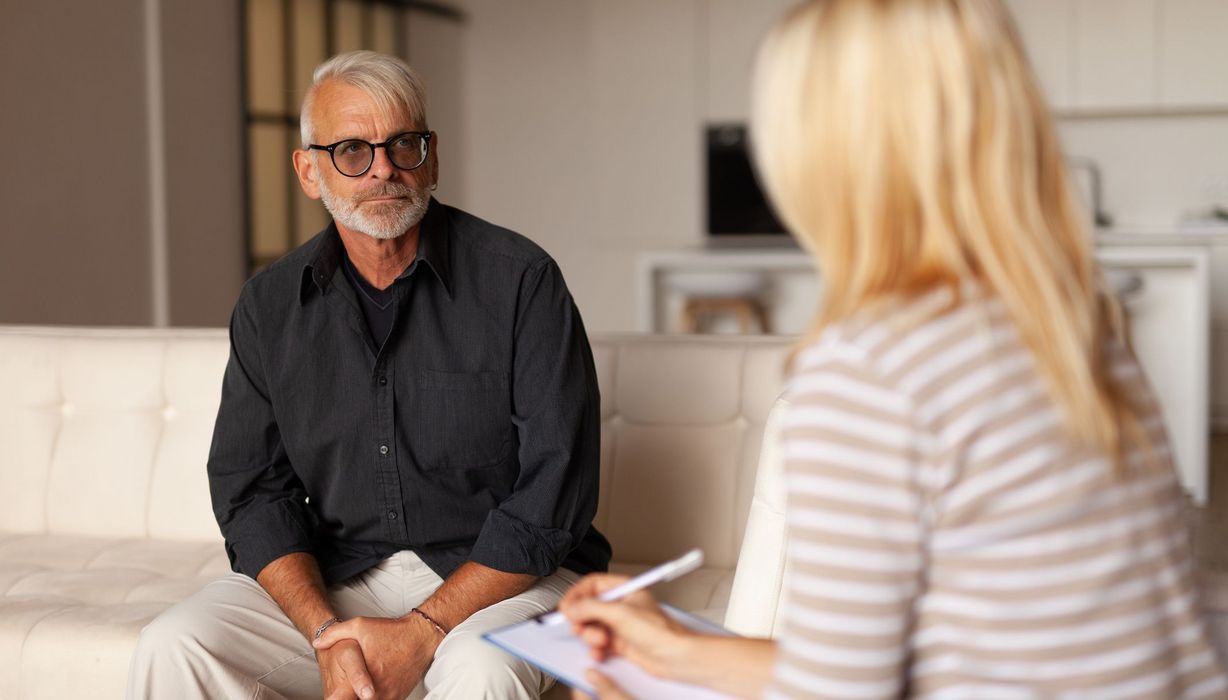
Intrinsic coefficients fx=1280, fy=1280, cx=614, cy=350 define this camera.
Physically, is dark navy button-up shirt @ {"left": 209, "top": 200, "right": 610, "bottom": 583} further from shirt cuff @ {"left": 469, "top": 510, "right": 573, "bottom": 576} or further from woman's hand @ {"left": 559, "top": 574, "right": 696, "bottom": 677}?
woman's hand @ {"left": 559, "top": 574, "right": 696, "bottom": 677}

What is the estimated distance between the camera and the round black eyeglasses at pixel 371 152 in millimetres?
1874

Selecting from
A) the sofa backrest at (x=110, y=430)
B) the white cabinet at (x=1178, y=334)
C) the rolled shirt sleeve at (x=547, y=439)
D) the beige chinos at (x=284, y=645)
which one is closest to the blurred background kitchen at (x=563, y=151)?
the white cabinet at (x=1178, y=334)

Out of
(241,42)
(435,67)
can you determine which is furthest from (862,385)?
(435,67)

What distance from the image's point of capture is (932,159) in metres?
0.83

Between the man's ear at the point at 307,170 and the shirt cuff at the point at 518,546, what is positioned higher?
the man's ear at the point at 307,170

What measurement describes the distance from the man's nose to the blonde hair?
1068 mm

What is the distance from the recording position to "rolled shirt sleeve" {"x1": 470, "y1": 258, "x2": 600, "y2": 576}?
1760mm

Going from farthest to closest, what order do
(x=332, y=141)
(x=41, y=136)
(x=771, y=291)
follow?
(x=771, y=291), (x=41, y=136), (x=332, y=141)

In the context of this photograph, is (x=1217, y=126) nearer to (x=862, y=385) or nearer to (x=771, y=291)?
(x=771, y=291)

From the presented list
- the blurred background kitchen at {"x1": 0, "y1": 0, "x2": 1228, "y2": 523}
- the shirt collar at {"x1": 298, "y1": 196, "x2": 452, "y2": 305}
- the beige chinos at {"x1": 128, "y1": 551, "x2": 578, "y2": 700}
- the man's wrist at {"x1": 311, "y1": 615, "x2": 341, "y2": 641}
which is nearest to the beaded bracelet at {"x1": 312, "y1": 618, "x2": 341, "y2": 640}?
the man's wrist at {"x1": 311, "y1": 615, "x2": 341, "y2": 641}

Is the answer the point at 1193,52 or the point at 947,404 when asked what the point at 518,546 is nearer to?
the point at 947,404

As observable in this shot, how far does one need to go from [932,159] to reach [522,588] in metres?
1.10

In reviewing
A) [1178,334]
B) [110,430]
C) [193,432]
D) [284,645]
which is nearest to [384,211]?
[284,645]

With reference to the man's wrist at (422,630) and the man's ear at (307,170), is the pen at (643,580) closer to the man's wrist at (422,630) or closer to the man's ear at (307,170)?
the man's wrist at (422,630)
